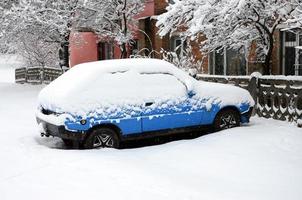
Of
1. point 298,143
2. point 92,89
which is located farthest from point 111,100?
point 298,143

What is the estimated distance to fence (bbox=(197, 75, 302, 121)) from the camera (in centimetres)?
1077

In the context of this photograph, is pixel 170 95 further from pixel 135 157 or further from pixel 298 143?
pixel 298 143

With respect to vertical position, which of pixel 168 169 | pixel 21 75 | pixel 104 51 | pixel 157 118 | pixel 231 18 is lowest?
pixel 168 169

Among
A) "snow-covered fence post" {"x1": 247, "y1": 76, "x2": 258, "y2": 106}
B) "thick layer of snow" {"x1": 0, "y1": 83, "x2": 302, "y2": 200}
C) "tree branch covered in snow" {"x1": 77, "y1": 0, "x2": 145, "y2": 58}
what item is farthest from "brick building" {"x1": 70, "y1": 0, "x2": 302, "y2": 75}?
"thick layer of snow" {"x1": 0, "y1": 83, "x2": 302, "y2": 200}

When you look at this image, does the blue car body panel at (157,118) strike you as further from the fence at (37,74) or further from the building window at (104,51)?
the building window at (104,51)

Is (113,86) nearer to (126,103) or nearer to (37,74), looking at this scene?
(126,103)

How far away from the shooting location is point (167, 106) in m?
9.12

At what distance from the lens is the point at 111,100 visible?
862 centimetres

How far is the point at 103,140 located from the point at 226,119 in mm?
2895

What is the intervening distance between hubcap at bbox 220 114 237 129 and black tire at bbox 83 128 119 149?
252 cm

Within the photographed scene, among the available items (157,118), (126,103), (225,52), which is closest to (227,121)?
(157,118)

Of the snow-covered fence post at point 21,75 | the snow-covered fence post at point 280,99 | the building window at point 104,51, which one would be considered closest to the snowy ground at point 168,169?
the snow-covered fence post at point 280,99

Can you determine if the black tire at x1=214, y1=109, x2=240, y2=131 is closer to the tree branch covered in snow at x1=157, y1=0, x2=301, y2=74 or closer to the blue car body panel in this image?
the blue car body panel

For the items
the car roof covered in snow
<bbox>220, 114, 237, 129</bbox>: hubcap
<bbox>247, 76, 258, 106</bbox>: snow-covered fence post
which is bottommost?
<bbox>220, 114, 237, 129</bbox>: hubcap
